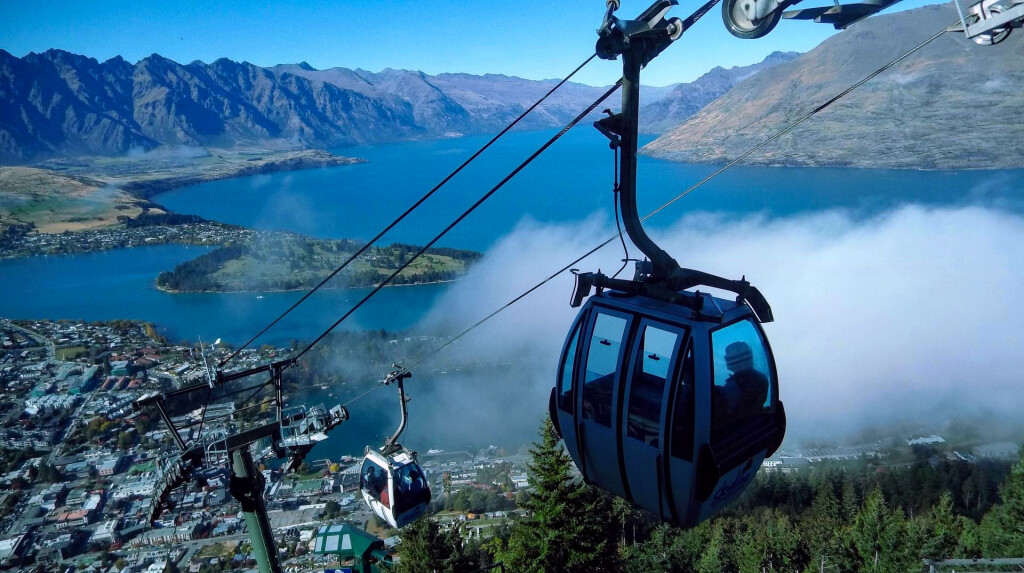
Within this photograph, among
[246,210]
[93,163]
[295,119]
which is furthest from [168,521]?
[295,119]

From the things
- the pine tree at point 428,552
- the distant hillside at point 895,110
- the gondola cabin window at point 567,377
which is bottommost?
the pine tree at point 428,552

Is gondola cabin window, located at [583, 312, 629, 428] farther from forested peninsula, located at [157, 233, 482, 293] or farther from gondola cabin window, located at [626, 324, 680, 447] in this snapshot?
forested peninsula, located at [157, 233, 482, 293]

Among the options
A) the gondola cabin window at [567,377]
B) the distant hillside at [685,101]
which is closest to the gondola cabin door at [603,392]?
the gondola cabin window at [567,377]

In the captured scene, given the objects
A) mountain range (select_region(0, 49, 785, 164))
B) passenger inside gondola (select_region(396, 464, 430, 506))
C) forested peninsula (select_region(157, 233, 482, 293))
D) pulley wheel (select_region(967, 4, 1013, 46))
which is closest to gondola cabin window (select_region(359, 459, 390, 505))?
passenger inside gondola (select_region(396, 464, 430, 506))

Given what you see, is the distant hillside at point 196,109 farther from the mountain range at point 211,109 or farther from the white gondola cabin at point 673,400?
the white gondola cabin at point 673,400

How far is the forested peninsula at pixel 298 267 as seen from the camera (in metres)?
43.3

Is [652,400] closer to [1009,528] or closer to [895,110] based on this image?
[1009,528]

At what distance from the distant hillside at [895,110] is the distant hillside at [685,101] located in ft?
149

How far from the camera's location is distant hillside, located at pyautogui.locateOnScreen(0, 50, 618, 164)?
102 metres

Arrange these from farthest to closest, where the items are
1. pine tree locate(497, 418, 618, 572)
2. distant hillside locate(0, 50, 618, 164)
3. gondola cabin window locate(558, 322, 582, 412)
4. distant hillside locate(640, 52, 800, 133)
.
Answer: distant hillside locate(640, 52, 800, 133) < distant hillside locate(0, 50, 618, 164) < pine tree locate(497, 418, 618, 572) < gondola cabin window locate(558, 322, 582, 412)

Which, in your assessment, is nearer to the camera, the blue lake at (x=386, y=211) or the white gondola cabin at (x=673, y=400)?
the white gondola cabin at (x=673, y=400)

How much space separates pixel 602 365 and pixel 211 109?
549 ft

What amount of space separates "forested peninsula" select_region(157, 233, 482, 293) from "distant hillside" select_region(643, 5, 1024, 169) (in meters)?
43.3

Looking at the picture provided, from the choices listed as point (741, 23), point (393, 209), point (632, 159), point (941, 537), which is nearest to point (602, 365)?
point (632, 159)
